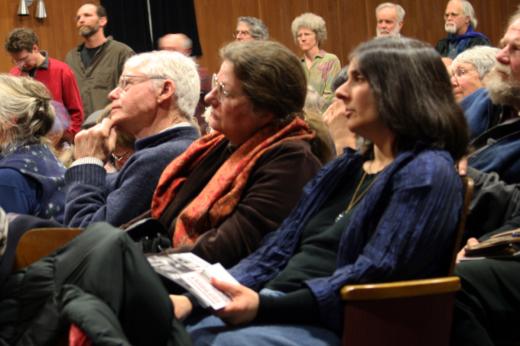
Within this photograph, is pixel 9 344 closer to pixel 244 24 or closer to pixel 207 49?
pixel 244 24

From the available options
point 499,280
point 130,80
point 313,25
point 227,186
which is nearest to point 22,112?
point 130,80

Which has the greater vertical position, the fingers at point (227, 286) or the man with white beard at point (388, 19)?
the man with white beard at point (388, 19)

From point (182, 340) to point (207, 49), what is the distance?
7504mm

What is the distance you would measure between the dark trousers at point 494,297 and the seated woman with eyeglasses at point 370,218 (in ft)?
1.20

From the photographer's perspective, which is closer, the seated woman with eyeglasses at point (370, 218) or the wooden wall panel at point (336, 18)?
the seated woman with eyeglasses at point (370, 218)

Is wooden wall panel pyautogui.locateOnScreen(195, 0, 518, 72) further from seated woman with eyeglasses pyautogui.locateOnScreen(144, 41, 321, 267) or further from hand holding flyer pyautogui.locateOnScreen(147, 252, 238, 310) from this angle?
hand holding flyer pyautogui.locateOnScreen(147, 252, 238, 310)

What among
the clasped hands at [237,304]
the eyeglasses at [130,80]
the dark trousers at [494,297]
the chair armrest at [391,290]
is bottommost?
the dark trousers at [494,297]

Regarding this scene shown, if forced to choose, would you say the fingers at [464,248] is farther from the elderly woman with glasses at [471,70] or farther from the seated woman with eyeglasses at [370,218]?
the elderly woman with glasses at [471,70]

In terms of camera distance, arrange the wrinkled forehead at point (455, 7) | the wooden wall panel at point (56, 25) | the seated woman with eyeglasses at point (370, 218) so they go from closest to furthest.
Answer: the seated woman with eyeglasses at point (370, 218), the wrinkled forehead at point (455, 7), the wooden wall panel at point (56, 25)

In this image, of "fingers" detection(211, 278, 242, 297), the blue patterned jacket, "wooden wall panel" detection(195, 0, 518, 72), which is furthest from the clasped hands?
"wooden wall panel" detection(195, 0, 518, 72)

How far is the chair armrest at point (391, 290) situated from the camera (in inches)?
74.7

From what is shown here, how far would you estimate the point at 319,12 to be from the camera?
1002 centimetres

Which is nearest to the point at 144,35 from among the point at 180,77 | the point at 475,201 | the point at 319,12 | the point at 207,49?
the point at 207,49

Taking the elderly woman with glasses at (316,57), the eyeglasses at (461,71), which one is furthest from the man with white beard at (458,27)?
the eyeglasses at (461,71)
